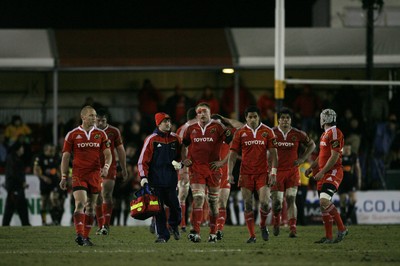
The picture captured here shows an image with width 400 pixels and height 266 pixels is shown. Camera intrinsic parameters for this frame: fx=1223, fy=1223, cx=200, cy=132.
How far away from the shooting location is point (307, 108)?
34.5 m

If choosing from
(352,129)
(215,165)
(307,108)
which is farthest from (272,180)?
(307,108)

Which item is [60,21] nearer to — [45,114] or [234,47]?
[45,114]

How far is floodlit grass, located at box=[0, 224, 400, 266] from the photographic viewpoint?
55.4 feet

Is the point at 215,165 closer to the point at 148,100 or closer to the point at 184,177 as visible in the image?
the point at 184,177

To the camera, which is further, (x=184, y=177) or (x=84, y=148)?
(x=184, y=177)

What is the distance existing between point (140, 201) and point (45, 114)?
698 inches

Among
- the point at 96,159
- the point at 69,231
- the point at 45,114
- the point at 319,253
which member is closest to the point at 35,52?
the point at 45,114

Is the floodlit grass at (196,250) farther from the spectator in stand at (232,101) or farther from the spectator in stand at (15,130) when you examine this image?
the spectator in stand at (232,101)

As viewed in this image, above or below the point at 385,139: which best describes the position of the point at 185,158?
below

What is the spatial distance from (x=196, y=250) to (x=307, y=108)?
633 inches

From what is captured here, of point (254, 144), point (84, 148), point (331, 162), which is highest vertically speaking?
point (254, 144)

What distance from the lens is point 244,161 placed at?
2148 cm

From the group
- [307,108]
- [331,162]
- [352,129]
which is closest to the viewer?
[331,162]

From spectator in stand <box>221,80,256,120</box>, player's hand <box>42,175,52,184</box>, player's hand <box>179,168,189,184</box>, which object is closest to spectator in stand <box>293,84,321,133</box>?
spectator in stand <box>221,80,256,120</box>
